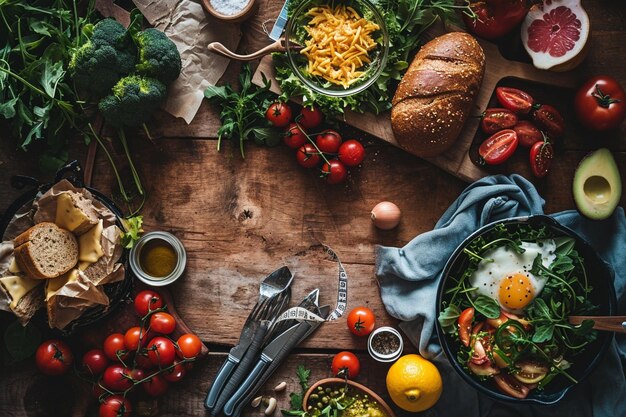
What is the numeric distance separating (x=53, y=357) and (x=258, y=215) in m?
1.03

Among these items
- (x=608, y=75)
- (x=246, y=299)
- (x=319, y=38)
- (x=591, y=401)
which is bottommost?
(x=246, y=299)

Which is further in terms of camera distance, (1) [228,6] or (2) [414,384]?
(1) [228,6]

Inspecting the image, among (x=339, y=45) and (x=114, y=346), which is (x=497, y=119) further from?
(x=114, y=346)

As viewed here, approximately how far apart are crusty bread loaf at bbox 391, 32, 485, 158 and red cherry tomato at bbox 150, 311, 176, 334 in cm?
124

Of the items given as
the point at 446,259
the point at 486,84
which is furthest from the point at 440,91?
the point at 446,259

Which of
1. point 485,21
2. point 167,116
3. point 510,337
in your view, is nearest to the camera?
point 510,337

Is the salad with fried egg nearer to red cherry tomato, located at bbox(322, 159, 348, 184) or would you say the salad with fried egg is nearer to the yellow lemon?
the yellow lemon

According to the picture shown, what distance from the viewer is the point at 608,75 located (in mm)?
2711

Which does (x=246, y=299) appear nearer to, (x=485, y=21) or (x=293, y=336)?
(x=293, y=336)

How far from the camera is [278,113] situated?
104 inches

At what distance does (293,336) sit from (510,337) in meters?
0.88

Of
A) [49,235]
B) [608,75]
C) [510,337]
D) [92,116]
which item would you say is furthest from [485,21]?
[49,235]

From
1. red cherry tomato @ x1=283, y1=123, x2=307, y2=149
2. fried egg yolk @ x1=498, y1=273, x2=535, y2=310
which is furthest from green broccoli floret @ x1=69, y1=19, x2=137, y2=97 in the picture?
fried egg yolk @ x1=498, y1=273, x2=535, y2=310

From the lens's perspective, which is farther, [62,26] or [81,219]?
[62,26]
